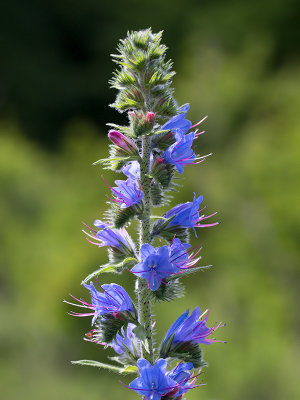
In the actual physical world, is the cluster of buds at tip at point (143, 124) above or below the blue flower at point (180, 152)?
above

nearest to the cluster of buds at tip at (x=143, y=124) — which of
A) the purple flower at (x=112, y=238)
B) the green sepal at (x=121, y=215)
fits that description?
the green sepal at (x=121, y=215)

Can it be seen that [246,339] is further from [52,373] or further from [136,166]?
[136,166]

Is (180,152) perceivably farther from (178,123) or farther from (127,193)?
(127,193)

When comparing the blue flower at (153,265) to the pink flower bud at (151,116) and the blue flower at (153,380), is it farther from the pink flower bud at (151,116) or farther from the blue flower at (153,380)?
the pink flower bud at (151,116)

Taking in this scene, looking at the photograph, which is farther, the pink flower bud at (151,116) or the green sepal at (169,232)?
the green sepal at (169,232)

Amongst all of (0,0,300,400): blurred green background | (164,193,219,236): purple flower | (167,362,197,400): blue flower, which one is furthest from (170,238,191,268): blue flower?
(0,0,300,400): blurred green background

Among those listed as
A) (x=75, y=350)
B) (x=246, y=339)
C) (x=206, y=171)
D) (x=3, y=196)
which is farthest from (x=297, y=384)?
(x=3, y=196)

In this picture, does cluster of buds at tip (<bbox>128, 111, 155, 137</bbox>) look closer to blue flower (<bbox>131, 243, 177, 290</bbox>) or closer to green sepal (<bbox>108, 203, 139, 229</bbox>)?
green sepal (<bbox>108, 203, 139, 229</bbox>)
